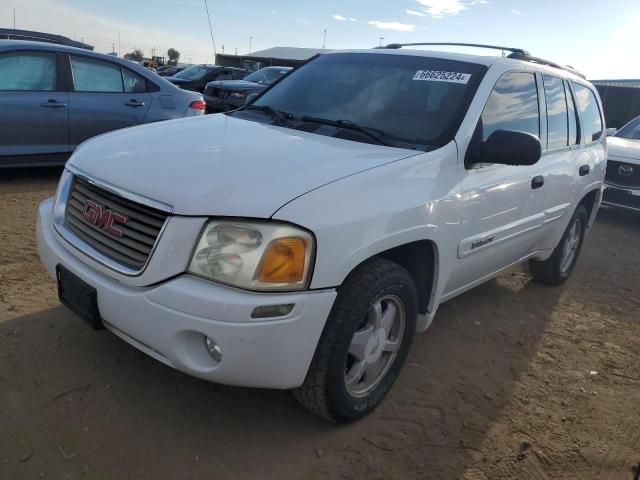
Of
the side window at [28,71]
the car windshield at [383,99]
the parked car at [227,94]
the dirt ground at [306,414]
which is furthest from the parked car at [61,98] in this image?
the parked car at [227,94]

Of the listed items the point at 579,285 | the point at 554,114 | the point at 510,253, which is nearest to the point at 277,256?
the point at 510,253

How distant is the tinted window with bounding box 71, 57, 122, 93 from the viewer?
620 centimetres

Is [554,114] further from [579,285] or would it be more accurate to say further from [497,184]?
[579,285]

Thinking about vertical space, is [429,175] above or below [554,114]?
below

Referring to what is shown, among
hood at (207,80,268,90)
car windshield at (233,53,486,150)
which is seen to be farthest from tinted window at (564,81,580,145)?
hood at (207,80,268,90)

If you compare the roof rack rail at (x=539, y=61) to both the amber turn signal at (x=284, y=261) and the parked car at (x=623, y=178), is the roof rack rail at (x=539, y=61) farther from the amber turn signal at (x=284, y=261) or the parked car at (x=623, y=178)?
the parked car at (x=623, y=178)

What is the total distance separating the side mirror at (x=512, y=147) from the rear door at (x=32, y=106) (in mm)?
4895

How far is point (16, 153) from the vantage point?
5770 mm

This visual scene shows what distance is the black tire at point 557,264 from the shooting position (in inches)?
186

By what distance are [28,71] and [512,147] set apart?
5221 millimetres

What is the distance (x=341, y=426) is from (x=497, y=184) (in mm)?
1609

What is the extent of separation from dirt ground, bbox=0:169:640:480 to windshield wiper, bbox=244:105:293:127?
1.51 metres

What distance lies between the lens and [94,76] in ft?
21.0

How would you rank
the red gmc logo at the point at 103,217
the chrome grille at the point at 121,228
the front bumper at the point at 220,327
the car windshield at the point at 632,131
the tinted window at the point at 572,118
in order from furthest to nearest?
the car windshield at the point at 632,131 → the tinted window at the point at 572,118 → the red gmc logo at the point at 103,217 → the chrome grille at the point at 121,228 → the front bumper at the point at 220,327
